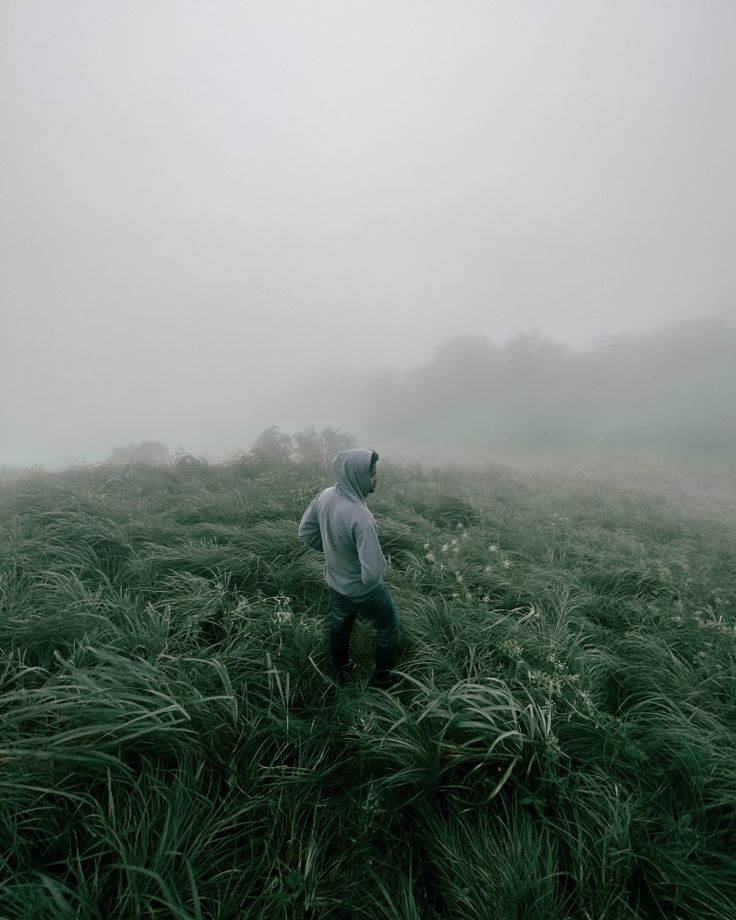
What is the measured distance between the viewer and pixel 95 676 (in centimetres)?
229

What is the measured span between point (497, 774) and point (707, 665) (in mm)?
2348

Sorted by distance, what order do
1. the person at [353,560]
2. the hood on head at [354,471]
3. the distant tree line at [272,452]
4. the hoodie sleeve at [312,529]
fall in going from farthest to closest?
the distant tree line at [272,452] → the hoodie sleeve at [312,529] → the hood on head at [354,471] → the person at [353,560]

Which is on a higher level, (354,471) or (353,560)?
(354,471)

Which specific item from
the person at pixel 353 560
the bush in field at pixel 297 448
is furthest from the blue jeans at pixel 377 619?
the bush in field at pixel 297 448

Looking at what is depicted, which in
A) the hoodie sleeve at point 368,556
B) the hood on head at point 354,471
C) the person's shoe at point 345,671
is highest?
the hood on head at point 354,471

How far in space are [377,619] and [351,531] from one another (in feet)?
2.38

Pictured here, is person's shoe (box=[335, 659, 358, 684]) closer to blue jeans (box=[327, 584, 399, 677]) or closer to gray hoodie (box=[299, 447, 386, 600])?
blue jeans (box=[327, 584, 399, 677])

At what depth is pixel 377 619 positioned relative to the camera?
8.77 ft

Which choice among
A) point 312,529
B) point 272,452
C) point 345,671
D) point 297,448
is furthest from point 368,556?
point 297,448

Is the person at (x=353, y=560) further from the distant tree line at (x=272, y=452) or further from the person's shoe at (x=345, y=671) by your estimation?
the distant tree line at (x=272, y=452)

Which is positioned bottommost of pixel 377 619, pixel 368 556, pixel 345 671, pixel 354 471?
pixel 345 671

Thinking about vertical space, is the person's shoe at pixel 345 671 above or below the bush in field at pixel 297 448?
below

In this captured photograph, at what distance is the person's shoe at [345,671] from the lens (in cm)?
279

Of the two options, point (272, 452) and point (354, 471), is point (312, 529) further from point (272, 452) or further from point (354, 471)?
point (272, 452)
